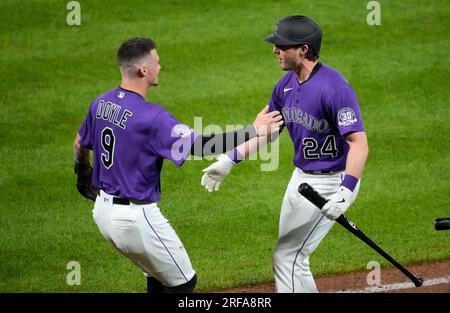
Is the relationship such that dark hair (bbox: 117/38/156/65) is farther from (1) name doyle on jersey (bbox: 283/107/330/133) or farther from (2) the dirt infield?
(2) the dirt infield

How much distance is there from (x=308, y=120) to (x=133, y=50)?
1.33m

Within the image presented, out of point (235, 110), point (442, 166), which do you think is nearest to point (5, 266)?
point (235, 110)

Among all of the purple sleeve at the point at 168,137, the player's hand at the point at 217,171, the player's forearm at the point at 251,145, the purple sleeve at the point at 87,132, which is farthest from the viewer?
the player's forearm at the point at 251,145

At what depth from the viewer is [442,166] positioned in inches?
382

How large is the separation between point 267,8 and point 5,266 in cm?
628

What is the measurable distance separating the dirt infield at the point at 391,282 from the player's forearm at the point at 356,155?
1.71 metres

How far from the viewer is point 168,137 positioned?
5.87 m

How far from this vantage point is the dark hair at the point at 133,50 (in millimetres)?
6023

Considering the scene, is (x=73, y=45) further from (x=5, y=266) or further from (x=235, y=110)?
(x=5, y=266)

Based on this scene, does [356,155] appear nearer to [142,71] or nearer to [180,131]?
[180,131]

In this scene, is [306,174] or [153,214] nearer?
[153,214]

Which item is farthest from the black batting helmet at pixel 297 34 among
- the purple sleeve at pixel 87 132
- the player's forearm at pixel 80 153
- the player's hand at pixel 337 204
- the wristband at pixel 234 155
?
the player's forearm at pixel 80 153

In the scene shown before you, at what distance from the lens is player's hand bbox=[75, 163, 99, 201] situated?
669 centimetres

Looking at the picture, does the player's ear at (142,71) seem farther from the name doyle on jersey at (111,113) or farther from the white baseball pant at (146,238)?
the white baseball pant at (146,238)
